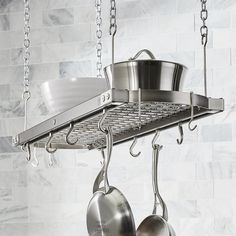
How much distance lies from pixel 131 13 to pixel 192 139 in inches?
26.0

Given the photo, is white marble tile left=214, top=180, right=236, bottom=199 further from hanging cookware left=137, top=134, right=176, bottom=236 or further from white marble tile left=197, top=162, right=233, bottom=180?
hanging cookware left=137, top=134, right=176, bottom=236

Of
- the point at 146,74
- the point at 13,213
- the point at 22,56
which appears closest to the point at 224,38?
the point at 22,56

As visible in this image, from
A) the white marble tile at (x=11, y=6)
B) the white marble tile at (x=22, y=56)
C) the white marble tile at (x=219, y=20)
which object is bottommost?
the white marble tile at (x=22, y=56)

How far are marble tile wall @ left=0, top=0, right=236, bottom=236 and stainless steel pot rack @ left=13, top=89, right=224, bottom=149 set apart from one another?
1034 millimetres

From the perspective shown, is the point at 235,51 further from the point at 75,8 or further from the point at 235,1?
the point at 75,8

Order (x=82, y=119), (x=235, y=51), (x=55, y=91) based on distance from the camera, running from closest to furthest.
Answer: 1. (x=82, y=119)
2. (x=55, y=91)
3. (x=235, y=51)

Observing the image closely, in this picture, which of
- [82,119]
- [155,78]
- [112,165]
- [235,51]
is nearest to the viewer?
[155,78]

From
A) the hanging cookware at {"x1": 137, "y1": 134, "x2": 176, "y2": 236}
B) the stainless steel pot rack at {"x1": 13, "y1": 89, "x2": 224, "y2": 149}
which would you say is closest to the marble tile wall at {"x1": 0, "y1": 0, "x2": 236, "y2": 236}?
the hanging cookware at {"x1": 137, "y1": 134, "x2": 176, "y2": 236}

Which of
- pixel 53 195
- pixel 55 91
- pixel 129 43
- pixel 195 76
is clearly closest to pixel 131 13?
pixel 129 43

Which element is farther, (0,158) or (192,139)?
(0,158)

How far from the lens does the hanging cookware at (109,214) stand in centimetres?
131

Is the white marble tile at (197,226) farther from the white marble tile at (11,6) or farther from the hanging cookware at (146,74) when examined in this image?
the hanging cookware at (146,74)

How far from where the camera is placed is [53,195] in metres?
2.81

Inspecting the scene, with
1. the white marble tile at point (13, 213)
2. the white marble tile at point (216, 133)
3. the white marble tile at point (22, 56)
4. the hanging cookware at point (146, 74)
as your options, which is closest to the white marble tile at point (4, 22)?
the white marble tile at point (22, 56)
